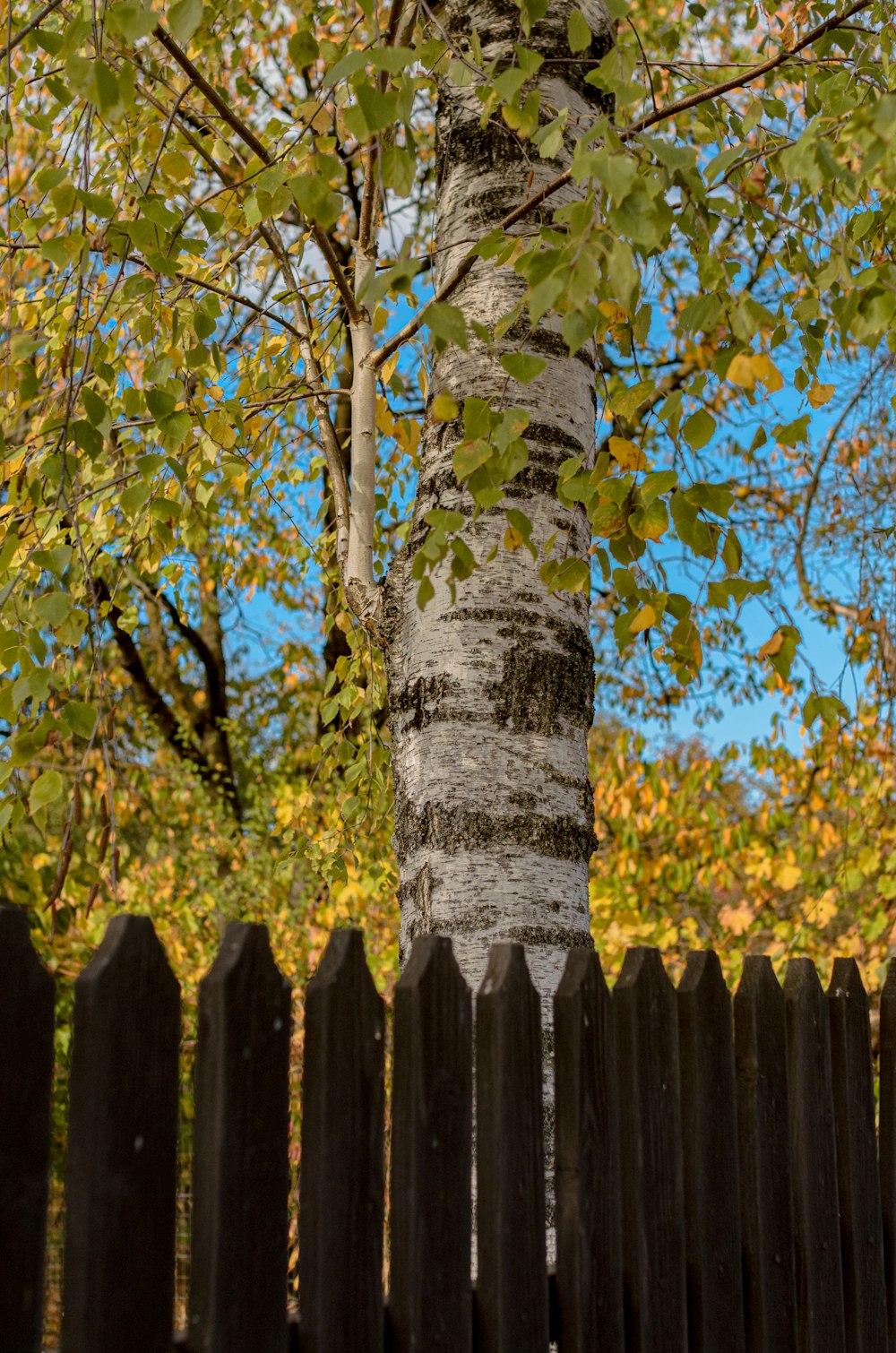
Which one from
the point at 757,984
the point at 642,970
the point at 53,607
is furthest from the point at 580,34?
the point at 757,984

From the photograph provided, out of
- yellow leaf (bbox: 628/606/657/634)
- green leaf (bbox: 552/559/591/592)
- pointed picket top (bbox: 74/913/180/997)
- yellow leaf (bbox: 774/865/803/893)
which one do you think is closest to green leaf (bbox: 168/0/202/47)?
green leaf (bbox: 552/559/591/592)

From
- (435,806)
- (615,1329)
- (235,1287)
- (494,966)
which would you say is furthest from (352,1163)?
(435,806)

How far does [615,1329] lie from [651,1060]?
0.39m

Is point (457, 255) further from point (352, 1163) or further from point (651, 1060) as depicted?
point (352, 1163)

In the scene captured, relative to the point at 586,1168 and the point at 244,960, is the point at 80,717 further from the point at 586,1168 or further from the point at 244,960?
the point at 586,1168

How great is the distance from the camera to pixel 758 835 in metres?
5.89

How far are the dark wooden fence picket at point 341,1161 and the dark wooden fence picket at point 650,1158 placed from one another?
49 cm

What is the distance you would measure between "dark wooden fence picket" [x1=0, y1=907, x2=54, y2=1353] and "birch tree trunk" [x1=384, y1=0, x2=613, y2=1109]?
89cm

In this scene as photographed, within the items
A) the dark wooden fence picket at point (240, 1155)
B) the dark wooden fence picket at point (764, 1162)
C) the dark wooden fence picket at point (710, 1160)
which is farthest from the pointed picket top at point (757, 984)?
the dark wooden fence picket at point (240, 1155)

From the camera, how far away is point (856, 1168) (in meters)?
2.40

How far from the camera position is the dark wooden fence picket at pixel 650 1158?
5.83 ft

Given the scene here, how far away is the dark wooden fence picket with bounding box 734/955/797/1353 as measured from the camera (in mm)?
2066

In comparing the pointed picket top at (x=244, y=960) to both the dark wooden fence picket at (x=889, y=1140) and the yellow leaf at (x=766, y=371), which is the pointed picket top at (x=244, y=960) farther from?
the dark wooden fence picket at (x=889, y=1140)

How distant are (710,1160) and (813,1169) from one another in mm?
405
